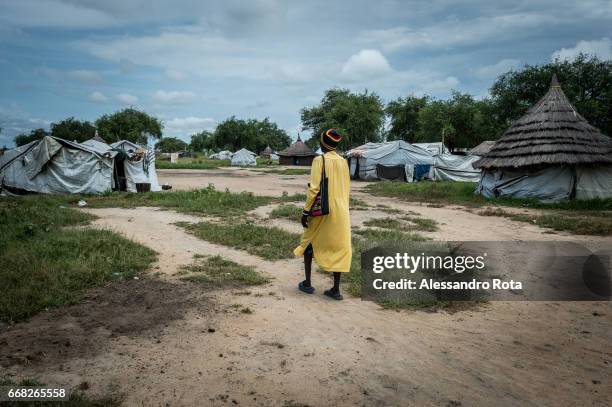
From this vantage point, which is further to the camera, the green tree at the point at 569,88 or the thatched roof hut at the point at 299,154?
the thatched roof hut at the point at 299,154

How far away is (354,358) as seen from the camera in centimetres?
355

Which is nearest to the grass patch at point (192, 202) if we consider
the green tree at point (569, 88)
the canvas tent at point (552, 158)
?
the canvas tent at point (552, 158)

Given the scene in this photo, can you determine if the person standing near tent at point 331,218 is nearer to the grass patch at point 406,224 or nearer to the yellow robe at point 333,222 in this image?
the yellow robe at point 333,222

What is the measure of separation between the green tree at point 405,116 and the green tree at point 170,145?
6282 centimetres

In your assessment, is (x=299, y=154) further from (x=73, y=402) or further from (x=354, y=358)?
(x=73, y=402)

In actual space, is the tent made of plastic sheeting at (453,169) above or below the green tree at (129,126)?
below

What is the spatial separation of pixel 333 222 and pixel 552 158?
13.6m

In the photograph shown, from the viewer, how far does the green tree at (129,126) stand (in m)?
55.7

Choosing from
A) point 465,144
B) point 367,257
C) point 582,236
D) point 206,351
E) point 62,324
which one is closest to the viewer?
point 206,351

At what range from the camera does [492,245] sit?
795cm

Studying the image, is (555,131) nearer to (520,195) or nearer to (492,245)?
(520,195)

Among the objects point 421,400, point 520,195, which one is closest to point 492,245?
point 421,400

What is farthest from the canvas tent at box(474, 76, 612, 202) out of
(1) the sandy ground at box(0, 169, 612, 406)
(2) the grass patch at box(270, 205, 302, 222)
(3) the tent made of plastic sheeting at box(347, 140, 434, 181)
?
(1) the sandy ground at box(0, 169, 612, 406)

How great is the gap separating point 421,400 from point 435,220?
8.66 metres
